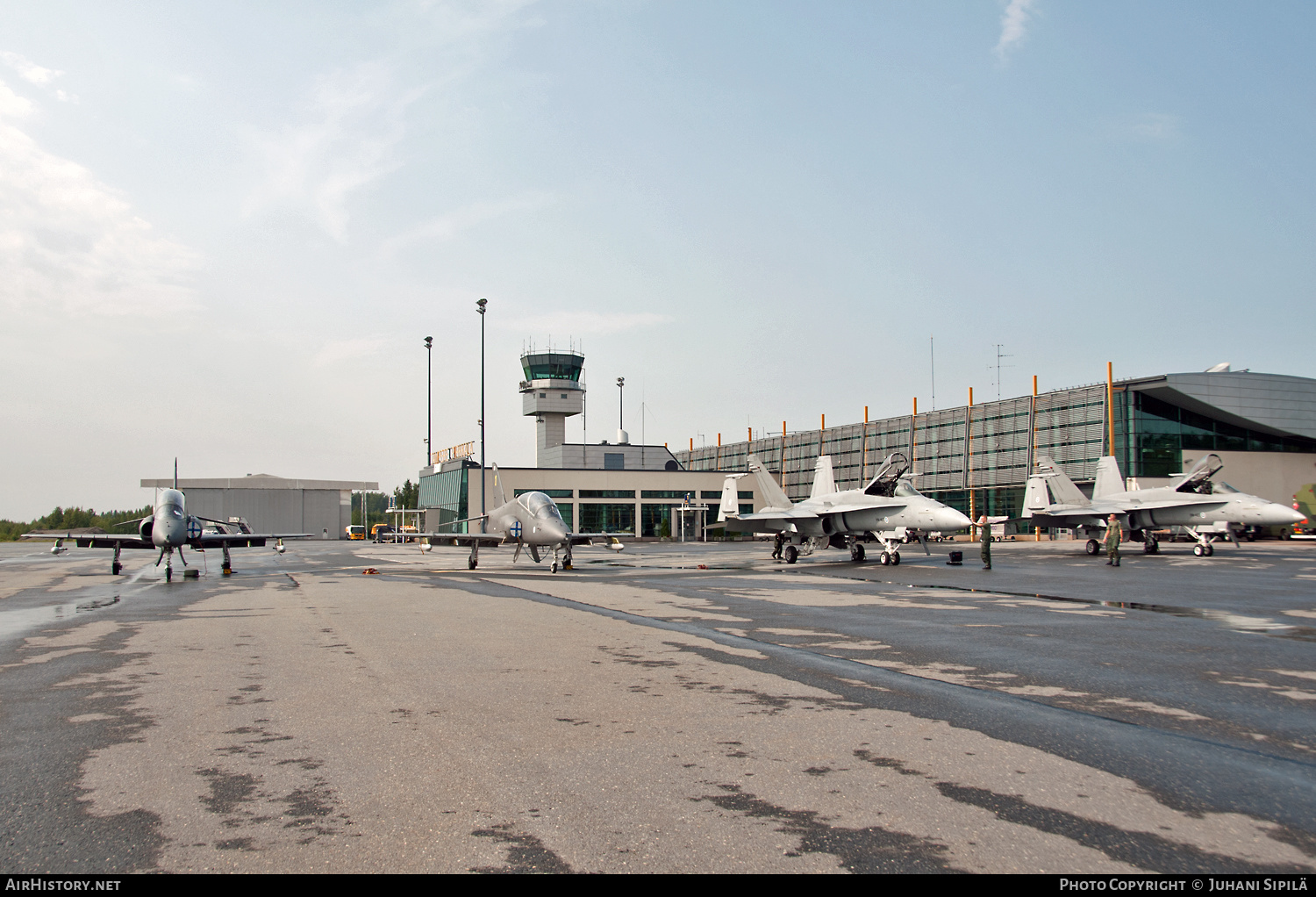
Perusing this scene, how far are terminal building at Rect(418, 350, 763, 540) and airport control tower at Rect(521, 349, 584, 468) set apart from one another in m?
0.09

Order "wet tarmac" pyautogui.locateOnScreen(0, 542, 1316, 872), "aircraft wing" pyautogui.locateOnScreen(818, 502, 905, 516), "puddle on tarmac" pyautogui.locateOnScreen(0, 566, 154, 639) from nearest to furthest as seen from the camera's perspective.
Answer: "wet tarmac" pyautogui.locateOnScreen(0, 542, 1316, 872) → "puddle on tarmac" pyautogui.locateOnScreen(0, 566, 154, 639) → "aircraft wing" pyautogui.locateOnScreen(818, 502, 905, 516)

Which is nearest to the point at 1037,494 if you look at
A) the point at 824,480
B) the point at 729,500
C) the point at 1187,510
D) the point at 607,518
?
the point at 1187,510

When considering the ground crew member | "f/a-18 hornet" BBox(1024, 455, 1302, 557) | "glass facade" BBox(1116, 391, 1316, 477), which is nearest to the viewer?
the ground crew member

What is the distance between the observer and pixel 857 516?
94.1 feet

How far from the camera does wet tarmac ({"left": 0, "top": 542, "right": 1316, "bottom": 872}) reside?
3637 millimetres

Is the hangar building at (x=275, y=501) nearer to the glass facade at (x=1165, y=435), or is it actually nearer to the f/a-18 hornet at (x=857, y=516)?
the f/a-18 hornet at (x=857, y=516)

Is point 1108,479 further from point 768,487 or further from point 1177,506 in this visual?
point 768,487

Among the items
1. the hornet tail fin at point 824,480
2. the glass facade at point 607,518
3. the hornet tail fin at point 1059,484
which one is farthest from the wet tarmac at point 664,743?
the glass facade at point 607,518

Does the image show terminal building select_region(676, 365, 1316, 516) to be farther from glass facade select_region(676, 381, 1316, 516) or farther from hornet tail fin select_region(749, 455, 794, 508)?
hornet tail fin select_region(749, 455, 794, 508)

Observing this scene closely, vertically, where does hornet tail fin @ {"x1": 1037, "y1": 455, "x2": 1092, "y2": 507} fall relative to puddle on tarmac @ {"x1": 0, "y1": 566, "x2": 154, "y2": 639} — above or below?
above

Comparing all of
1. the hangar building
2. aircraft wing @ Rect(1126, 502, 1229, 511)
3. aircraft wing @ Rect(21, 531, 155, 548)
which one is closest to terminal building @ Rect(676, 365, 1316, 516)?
aircraft wing @ Rect(1126, 502, 1229, 511)

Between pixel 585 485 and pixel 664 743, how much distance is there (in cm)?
6213

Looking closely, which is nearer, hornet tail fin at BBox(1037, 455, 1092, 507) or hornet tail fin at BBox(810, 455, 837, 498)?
hornet tail fin at BBox(810, 455, 837, 498)

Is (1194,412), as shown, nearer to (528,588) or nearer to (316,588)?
(528,588)
